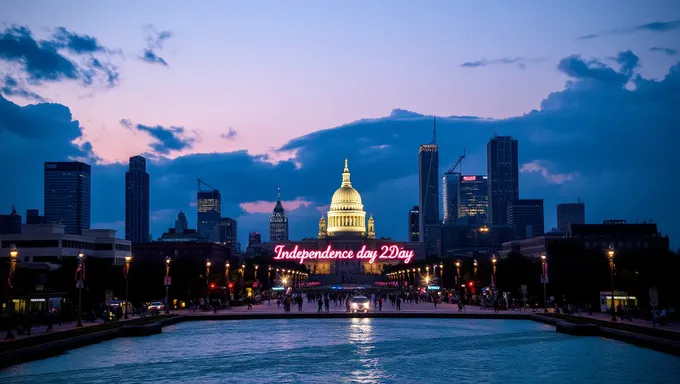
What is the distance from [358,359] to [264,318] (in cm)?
4140

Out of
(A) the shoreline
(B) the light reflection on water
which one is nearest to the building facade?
(A) the shoreline

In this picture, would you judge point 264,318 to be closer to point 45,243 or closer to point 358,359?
point 358,359

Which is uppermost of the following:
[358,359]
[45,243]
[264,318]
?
[45,243]

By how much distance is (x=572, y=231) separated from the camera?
623 feet

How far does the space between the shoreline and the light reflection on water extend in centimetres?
75

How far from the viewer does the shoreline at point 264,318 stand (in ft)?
161

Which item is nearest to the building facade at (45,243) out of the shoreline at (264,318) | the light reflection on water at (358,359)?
the shoreline at (264,318)

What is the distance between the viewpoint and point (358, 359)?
4912 centimetres

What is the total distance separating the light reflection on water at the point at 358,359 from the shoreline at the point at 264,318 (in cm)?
75

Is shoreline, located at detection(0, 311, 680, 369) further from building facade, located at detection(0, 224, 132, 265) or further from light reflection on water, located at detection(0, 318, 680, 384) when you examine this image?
building facade, located at detection(0, 224, 132, 265)

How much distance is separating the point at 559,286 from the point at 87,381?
2855 inches

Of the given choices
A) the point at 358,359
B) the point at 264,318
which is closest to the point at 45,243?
the point at 264,318

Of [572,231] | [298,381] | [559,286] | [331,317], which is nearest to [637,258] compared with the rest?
[559,286]

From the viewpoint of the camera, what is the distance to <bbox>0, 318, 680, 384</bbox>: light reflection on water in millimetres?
42031
